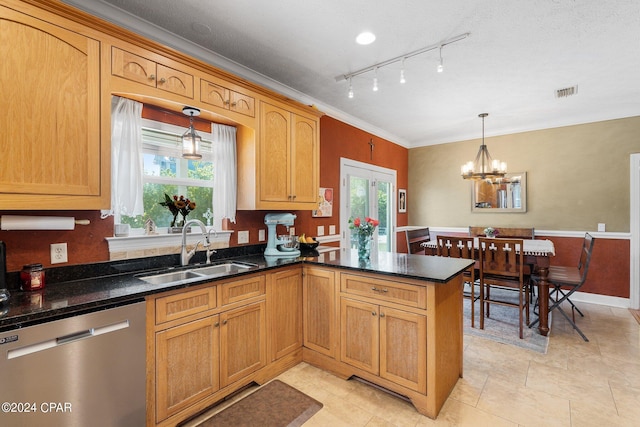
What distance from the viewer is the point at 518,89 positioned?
3.36 meters

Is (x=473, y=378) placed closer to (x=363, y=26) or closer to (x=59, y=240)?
(x=363, y=26)

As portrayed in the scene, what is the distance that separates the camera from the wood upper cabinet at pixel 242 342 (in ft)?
6.75

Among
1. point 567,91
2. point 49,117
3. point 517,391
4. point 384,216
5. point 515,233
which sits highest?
point 567,91

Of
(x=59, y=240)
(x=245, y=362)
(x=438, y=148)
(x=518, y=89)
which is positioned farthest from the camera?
(x=438, y=148)

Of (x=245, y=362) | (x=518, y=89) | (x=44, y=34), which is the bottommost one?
(x=245, y=362)

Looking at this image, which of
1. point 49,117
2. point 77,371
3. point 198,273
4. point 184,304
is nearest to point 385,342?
point 184,304

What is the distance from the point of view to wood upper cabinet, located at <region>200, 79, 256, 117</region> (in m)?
2.29

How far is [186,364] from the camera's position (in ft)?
6.08

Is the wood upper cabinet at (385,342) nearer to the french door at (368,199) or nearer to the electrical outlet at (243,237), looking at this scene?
the electrical outlet at (243,237)

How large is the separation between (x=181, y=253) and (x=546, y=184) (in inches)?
199

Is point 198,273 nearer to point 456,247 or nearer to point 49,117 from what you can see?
point 49,117

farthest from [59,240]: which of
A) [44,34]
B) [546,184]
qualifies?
[546,184]

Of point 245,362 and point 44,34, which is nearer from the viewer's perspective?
point 44,34

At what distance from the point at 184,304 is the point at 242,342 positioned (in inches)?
22.3
